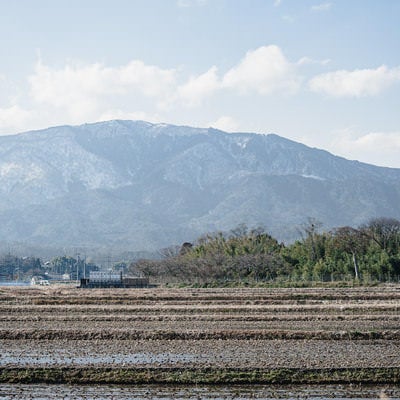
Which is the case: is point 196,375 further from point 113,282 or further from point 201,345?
point 113,282

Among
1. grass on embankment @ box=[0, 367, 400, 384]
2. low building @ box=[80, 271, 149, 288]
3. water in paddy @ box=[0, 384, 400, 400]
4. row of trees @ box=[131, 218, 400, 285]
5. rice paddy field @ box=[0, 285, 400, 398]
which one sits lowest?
water in paddy @ box=[0, 384, 400, 400]

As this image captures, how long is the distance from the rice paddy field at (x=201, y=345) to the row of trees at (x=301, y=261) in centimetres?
3327

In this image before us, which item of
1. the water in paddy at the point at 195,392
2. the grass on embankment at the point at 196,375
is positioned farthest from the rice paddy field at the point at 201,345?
the water in paddy at the point at 195,392

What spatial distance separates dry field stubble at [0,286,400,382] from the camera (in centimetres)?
1802

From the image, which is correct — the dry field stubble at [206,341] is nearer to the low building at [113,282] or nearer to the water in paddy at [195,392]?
the water in paddy at [195,392]

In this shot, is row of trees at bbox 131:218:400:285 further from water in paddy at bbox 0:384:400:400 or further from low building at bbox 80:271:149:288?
water in paddy at bbox 0:384:400:400

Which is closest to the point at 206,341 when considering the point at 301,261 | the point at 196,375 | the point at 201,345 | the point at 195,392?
the point at 201,345

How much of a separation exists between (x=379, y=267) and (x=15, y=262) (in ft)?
407

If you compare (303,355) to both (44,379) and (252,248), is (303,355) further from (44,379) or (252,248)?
(252,248)

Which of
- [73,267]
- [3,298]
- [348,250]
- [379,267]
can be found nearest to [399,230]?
[348,250]

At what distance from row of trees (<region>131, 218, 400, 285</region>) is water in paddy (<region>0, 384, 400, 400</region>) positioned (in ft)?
166

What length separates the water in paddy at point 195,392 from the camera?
629 inches

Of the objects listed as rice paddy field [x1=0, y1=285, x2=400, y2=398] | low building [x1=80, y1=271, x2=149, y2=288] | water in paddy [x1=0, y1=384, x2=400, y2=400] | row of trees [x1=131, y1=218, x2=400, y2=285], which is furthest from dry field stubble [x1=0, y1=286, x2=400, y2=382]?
Answer: low building [x1=80, y1=271, x2=149, y2=288]

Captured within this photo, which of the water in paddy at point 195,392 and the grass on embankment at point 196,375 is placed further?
the grass on embankment at point 196,375
